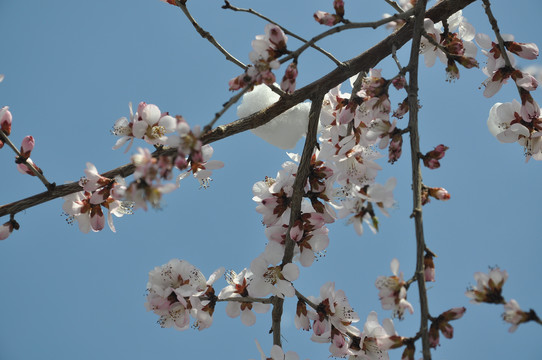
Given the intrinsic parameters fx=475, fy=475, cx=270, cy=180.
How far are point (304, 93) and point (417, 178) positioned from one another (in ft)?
2.17

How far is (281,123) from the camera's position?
2064mm

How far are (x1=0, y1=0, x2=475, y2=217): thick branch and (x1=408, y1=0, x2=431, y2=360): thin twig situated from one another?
9.9 inches

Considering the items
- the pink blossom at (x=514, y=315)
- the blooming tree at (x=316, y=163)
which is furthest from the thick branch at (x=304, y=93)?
the pink blossom at (x=514, y=315)

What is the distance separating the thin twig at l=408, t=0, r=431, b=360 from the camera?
1294 mm

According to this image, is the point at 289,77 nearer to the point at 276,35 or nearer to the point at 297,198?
the point at 276,35

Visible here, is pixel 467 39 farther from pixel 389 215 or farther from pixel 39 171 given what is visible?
pixel 39 171

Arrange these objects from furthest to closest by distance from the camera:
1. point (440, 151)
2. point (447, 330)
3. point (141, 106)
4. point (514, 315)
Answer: point (141, 106)
point (440, 151)
point (447, 330)
point (514, 315)

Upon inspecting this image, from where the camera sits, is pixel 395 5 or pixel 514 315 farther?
pixel 395 5

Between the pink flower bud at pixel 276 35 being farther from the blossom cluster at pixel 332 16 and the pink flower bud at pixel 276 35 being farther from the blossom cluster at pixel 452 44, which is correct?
the blossom cluster at pixel 452 44

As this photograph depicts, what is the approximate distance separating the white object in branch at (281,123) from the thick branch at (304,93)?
14 centimetres

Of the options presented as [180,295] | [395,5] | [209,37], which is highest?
[395,5]

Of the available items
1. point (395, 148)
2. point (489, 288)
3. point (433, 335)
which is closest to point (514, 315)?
point (489, 288)

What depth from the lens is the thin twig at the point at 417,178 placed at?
129cm

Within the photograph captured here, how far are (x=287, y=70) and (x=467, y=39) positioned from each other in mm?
1016
